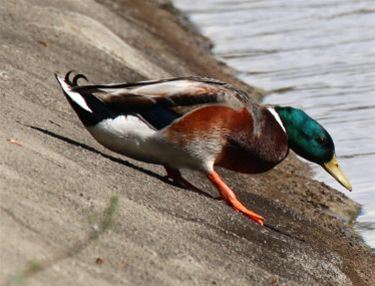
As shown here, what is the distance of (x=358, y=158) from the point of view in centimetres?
1254

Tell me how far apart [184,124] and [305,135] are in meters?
1.01

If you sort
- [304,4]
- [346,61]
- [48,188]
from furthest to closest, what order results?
[304,4]
[346,61]
[48,188]

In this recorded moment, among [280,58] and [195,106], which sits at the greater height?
[195,106]

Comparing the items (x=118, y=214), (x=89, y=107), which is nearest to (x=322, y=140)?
(x=89, y=107)

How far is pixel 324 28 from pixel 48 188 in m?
12.7

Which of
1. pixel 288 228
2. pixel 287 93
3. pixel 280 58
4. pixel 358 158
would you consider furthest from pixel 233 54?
pixel 288 228

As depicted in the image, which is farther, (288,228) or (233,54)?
(233,54)

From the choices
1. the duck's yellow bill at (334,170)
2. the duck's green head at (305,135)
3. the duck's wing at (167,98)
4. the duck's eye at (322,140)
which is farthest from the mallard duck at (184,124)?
the duck's yellow bill at (334,170)

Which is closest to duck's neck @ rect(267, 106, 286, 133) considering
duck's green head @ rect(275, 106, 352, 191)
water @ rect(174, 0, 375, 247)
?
duck's green head @ rect(275, 106, 352, 191)

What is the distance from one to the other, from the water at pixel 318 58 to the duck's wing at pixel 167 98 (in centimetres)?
225

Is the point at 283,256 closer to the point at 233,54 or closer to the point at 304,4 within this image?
the point at 233,54

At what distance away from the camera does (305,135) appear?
9.04 meters

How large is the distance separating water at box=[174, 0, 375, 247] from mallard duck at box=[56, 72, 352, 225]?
195 cm

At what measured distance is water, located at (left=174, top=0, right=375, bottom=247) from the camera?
41.9 feet
